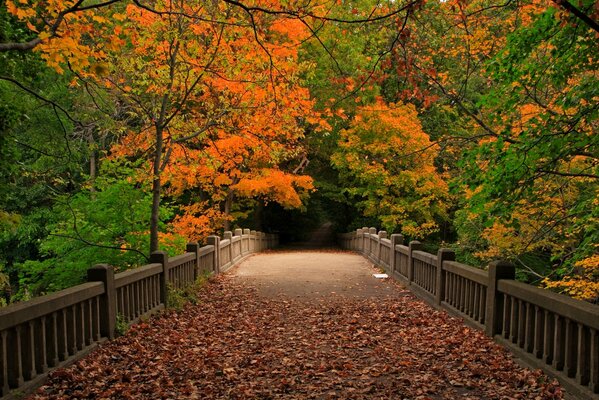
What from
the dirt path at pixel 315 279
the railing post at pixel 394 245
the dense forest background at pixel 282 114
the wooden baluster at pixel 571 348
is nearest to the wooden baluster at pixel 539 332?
the wooden baluster at pixel 571 348

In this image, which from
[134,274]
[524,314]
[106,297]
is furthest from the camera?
[134,274]

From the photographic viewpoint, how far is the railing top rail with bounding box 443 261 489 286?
305 inches

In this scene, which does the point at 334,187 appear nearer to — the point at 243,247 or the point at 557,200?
the point at 243,247

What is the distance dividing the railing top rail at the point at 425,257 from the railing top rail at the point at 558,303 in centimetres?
384

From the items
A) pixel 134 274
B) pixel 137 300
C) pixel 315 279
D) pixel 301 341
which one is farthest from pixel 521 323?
pixel 315 279

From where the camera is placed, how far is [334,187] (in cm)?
3328

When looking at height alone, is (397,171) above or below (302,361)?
above

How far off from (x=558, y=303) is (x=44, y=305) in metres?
5.20

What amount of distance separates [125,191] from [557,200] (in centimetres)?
1079

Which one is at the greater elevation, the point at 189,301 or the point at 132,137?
the point at 132,137

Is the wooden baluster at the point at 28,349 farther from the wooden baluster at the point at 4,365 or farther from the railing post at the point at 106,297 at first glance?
the railing post at the point at 106,297

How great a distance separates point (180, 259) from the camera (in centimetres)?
1128

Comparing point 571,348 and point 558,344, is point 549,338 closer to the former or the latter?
point 558,344

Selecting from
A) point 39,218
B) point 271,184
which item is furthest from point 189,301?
point 39,218
